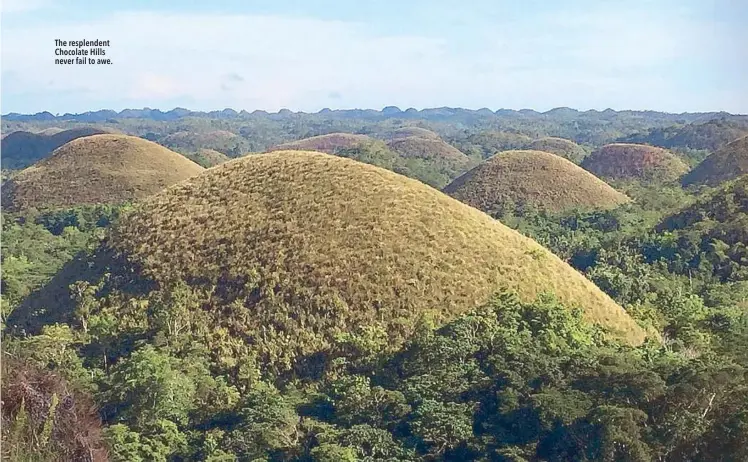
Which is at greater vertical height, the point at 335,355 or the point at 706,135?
the point at 706,135

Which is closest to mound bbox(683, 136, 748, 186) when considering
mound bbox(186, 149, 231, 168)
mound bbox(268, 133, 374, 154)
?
mound bbox(186, 149, 231, 168)

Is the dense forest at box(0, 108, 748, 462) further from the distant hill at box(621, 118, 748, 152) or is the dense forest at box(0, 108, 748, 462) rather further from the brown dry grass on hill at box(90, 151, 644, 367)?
the distant hill at box(621, 118, 748, 152)

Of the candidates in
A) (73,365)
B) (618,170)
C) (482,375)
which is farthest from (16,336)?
(618,170)

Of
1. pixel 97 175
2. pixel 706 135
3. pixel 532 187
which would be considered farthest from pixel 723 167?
pixel 97 175

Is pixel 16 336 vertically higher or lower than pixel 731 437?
lower

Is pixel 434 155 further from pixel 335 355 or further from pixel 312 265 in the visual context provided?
pixel 335 355

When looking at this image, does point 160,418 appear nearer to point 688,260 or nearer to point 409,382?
point 409,382

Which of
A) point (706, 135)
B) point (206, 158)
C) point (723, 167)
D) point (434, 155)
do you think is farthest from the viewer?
point (706, 135)
